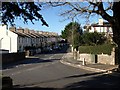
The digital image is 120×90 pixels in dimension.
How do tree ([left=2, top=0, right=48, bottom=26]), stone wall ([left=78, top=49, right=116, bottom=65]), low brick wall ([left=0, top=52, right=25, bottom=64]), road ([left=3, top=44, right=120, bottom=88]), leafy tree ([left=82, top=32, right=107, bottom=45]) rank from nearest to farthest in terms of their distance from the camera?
1. tree ([left=2, top=0, right=48, bottom=26])
2. road ([left=3, top=44, right=120, bottom=88])
3. stone wall ([left=78, top=49, right=116, bottom=65])
4. low brick wall ([left=0, top=52, right=25, bottom=64])
5. leafy tree ([left=82, top=32, right=107, bottom=45])

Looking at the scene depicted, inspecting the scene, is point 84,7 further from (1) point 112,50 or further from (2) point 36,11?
(1) point 112,50

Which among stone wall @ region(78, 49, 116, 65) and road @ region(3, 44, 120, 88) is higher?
stone wall @ region(78, 49, 116, 65)

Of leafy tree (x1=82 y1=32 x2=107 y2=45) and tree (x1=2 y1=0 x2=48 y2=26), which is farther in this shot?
leafy tree (x1=82 y1=32 x2=107 y2=45)

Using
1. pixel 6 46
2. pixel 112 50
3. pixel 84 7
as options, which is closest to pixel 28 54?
pixel 6 46

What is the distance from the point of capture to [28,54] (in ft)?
303

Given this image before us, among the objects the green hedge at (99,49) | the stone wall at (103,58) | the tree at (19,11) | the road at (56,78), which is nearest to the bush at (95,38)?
the green hedge at (99,49)

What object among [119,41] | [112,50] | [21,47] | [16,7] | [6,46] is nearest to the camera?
[16,7]

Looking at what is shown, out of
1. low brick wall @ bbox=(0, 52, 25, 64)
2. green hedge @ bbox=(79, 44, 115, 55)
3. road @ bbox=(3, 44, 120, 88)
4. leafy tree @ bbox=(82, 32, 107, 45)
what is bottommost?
road @ bbox=(3, 44, 120, 88)

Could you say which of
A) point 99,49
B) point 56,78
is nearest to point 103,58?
point 99,49

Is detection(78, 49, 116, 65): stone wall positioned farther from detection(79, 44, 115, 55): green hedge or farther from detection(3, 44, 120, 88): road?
detection(3, 44, 120, 88): road

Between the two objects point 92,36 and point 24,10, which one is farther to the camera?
point 92,36

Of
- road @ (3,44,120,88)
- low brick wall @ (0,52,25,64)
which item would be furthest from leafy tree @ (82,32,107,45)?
road @ (3,44,120,88)

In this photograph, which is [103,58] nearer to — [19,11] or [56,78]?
[56,78]

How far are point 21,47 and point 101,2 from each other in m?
82.8
